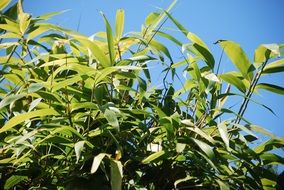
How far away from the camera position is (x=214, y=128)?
56 cm

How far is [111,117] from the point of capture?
449 millimetres

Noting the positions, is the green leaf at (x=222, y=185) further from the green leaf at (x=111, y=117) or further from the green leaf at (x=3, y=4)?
the green leaf at (x=3, y=4)

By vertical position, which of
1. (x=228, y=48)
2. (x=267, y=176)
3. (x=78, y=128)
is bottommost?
(x=267, y=176)

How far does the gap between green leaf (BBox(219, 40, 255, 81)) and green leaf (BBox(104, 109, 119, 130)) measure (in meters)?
0.25

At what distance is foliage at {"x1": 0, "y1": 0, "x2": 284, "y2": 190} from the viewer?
0.50 metres

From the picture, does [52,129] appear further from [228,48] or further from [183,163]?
[228,48]

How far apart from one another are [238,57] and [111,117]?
279 mm

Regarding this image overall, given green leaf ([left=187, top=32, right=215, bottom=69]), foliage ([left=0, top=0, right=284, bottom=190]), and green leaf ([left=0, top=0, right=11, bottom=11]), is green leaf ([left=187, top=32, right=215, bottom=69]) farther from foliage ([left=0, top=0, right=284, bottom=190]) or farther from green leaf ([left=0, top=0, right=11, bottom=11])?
green leaf ([left=0, top=0, right=11, bottom=11])

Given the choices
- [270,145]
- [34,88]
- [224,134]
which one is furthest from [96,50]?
[270,145]

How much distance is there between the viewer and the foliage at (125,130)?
50 cm

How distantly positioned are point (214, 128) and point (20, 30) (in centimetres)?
42

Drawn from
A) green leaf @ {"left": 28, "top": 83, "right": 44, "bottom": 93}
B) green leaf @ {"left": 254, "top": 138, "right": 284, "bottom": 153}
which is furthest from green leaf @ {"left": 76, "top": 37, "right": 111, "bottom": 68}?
green leaf @ {"left": 254, "top": 138, "right": 284, "bottom": 153}

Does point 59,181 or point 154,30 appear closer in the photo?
point 59,181

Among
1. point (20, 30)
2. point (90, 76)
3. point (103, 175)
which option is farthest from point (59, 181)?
point (20, 30)
